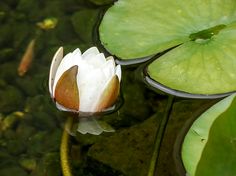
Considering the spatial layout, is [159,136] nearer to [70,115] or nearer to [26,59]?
[70,115]

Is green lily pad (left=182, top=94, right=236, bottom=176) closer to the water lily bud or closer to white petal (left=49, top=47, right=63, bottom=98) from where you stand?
the water lily bud

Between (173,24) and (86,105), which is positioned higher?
(173,24)

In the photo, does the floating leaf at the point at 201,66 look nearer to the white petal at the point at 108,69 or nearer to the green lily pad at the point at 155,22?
the green lily pad at the point at 155,22

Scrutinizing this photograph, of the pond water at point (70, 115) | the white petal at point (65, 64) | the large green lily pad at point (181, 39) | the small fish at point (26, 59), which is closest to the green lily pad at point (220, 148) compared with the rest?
the pond water at point (70, 115)

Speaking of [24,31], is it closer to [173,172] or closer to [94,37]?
[94,37]

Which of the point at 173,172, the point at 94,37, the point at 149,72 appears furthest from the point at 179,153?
the point at 94,37
